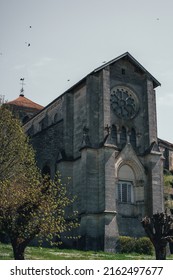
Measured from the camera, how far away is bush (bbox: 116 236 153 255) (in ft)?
117

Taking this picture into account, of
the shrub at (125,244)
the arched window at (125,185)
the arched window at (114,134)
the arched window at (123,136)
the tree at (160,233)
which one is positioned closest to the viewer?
the tree at (160,233)

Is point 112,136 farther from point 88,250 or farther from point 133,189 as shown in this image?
point 88,250

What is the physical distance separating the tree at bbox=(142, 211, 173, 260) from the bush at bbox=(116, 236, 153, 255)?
27.8 ft

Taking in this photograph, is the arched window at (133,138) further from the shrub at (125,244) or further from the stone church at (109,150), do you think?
the shrub at (125,244)

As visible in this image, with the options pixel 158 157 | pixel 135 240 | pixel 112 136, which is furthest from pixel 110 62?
pixel 135 240

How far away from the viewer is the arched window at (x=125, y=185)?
38719 millimetres

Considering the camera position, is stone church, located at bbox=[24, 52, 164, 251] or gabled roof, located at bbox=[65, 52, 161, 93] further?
gabled roof, located at bbox=[65, 52, 161, 93]

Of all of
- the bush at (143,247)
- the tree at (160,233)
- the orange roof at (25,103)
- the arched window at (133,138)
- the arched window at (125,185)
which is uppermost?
the orange roof at (25,103)

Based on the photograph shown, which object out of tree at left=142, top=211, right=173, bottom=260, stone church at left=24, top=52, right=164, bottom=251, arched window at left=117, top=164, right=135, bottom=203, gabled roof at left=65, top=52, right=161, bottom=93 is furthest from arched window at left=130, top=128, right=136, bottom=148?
tree at left=142, top=211, right=173, bottom=260

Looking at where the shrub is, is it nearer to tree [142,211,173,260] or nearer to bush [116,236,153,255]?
bush [116,236,153,255]

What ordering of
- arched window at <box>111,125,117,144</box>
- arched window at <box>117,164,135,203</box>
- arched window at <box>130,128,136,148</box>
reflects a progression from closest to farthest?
arched window at <box>117,164,135,203</box> < arched window at <box>111,125,117,144</box> < arched window at <box>130,128,136,148</box>

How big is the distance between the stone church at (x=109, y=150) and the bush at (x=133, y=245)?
71 centimetres

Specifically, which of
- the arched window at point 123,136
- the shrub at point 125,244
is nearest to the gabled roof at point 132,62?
the arched window at point 123,136

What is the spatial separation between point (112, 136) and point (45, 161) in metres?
6.57
